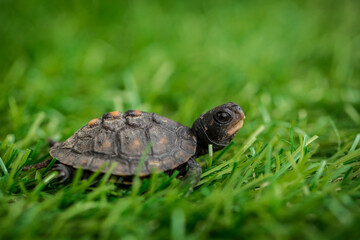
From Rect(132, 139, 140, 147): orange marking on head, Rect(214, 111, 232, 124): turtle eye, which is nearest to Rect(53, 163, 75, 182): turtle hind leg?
Rect(132, 139, 140, 147): orange marking on head

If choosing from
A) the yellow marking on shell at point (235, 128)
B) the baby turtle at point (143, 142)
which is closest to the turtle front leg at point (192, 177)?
the baby turtle at point (143, 142)

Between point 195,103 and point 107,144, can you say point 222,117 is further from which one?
point 195,103

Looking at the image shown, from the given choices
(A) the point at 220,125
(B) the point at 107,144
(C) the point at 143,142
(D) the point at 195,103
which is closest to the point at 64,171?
(B) the point at 107,144

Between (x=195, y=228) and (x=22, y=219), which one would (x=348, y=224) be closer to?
(x=195, y=228)

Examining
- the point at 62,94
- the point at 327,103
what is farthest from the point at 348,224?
the point at 62,94

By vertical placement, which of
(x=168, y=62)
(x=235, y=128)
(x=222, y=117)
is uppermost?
(x=168, y=62)

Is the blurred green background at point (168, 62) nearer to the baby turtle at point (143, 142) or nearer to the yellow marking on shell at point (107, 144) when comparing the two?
the baby turtle at point (143, 142)
